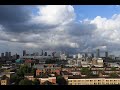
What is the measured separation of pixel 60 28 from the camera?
1597 millimetres

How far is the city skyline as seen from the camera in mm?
1498

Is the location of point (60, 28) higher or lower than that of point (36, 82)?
higher

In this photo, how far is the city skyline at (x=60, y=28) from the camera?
1.50 meters

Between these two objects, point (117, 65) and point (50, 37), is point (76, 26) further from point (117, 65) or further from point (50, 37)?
point (117, 65)

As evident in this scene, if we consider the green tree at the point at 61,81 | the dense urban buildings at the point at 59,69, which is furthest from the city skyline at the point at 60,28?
the green tree at the point at 61,81

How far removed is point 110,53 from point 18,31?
691 mm

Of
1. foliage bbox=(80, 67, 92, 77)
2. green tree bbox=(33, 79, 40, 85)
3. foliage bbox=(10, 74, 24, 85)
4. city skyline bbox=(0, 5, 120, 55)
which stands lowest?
green tree bbox=(33, 79, 40, 85)

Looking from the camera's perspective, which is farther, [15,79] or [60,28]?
[60,28]

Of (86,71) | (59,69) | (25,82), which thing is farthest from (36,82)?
(86,71)

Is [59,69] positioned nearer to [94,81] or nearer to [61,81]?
[61,81]

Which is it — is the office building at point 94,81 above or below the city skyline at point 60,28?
below

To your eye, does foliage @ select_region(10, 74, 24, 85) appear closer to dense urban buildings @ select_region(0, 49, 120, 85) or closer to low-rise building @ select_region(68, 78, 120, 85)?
dense urban buildings @ select_region(0, 49, 120, 85)

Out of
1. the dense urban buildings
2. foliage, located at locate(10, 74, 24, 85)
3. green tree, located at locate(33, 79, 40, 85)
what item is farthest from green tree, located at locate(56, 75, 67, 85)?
foliage, located at locate(10, 74, 24, 85)

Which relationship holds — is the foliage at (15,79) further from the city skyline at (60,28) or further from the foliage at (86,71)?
the foliage at (86,71)
